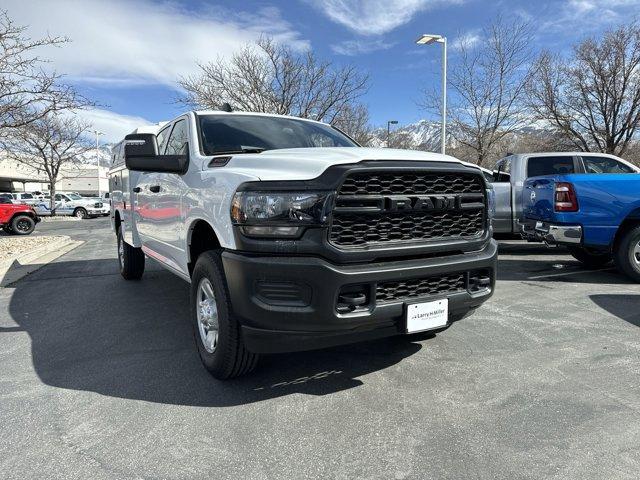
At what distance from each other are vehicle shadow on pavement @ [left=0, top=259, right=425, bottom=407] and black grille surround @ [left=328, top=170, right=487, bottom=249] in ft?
A: 3.73

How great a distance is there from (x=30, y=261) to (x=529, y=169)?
10.4m

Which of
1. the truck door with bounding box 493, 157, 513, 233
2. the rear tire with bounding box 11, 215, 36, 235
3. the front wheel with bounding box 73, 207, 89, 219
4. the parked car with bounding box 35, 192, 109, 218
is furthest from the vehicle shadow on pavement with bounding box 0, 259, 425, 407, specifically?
the front wheel with bounding box 73, 207, 89, 219

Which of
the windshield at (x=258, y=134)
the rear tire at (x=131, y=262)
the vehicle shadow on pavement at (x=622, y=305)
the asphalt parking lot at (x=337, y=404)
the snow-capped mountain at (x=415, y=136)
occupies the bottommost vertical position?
the asphalt parking lot at (x=337, y=404)

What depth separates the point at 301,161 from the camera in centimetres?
278

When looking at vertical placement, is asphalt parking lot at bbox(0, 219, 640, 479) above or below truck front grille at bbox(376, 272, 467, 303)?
below

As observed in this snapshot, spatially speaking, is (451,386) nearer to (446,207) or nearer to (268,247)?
(446,207)

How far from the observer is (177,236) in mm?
3969

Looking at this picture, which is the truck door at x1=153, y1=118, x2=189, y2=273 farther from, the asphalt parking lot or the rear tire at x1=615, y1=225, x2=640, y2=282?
the rear tire at x1=615, y1=225, x2=640, y2=282

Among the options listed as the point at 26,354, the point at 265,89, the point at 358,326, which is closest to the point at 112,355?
the point at 26,354

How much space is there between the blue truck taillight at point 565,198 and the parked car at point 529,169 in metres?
2.30

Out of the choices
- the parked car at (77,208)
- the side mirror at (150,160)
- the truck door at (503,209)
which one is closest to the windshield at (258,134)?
the side mirror at (150,160)

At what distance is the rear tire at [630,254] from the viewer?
604 cm

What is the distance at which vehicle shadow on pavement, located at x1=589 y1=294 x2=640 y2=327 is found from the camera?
4.59m

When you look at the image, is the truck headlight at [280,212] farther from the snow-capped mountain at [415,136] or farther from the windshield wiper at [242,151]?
the snow-capped mountain at [415,136]
